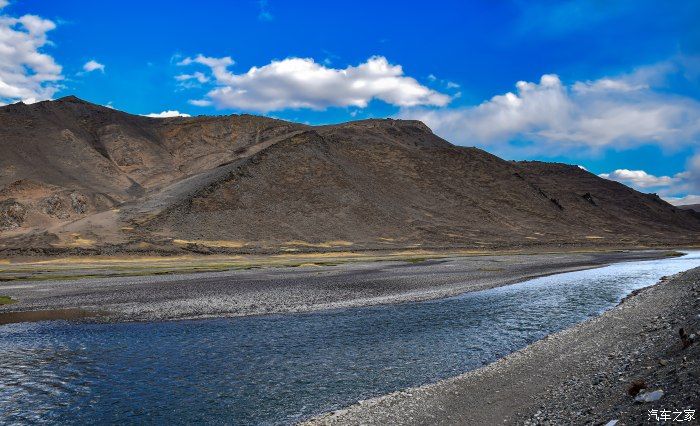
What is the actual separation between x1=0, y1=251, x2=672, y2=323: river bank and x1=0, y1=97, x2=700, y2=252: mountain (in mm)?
50476

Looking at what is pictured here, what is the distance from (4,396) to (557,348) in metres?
20.9

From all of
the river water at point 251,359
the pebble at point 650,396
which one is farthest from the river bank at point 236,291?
the pebble at point 650,396

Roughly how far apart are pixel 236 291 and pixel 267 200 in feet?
311

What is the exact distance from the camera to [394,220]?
14388cm

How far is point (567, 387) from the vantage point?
47.6ft

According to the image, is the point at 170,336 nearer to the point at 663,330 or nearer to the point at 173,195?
the point at 663,330

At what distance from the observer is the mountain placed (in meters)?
120

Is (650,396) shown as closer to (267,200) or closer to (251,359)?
(251,359)

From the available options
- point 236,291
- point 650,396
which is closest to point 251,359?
point 650,396

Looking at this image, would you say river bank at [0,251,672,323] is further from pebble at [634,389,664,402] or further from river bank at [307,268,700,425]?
pebble at [634,389,664,402]

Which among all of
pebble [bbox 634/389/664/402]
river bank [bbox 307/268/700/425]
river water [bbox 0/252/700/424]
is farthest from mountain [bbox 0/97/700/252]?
pebble [bbox 634/389/664/402]

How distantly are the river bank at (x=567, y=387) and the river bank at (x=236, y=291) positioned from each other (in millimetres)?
18708

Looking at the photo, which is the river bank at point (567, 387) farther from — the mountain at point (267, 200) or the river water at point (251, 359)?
the mountain at point (267, 200)

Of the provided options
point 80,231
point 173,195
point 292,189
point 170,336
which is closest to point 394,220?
point 292,189
